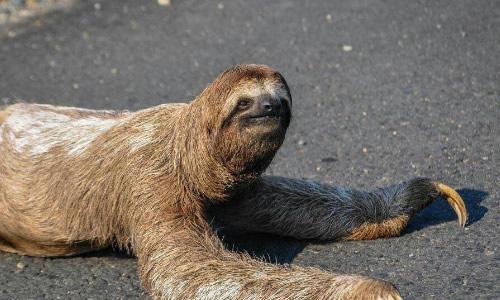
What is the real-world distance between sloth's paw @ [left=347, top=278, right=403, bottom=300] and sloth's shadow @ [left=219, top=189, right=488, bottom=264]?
1366 mm

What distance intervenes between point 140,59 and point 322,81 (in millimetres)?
2192

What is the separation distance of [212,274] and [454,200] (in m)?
1.99

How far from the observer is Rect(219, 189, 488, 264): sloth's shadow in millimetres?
6266

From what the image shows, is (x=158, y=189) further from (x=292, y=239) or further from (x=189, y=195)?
(x=292, y=239)

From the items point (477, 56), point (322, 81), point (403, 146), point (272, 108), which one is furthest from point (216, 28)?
point (272, 108)

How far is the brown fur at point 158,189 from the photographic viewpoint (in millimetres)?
5273

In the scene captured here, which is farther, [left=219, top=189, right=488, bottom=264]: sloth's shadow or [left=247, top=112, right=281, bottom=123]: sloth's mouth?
[left=219, top=189, right=488, bottom=264]: sloth's shadow

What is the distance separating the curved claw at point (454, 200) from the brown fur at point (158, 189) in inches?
19.7

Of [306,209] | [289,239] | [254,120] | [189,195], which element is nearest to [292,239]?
[289,239]

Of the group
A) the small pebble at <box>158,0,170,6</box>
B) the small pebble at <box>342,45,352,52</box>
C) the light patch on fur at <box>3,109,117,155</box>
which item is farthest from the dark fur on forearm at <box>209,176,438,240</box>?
the small pebble at <box>158,0,170,6</box>

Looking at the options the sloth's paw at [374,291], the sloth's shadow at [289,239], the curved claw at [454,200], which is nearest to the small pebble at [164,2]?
the sloth's shadow at [289,239]

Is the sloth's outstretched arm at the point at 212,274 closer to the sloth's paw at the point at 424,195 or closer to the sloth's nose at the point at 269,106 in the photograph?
the sloth's nose at the point at 269,106

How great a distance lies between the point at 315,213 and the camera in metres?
6.33

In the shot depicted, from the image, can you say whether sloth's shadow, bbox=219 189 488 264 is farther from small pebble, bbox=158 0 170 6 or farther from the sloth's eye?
small pebble, bbox=158 0 170 6
